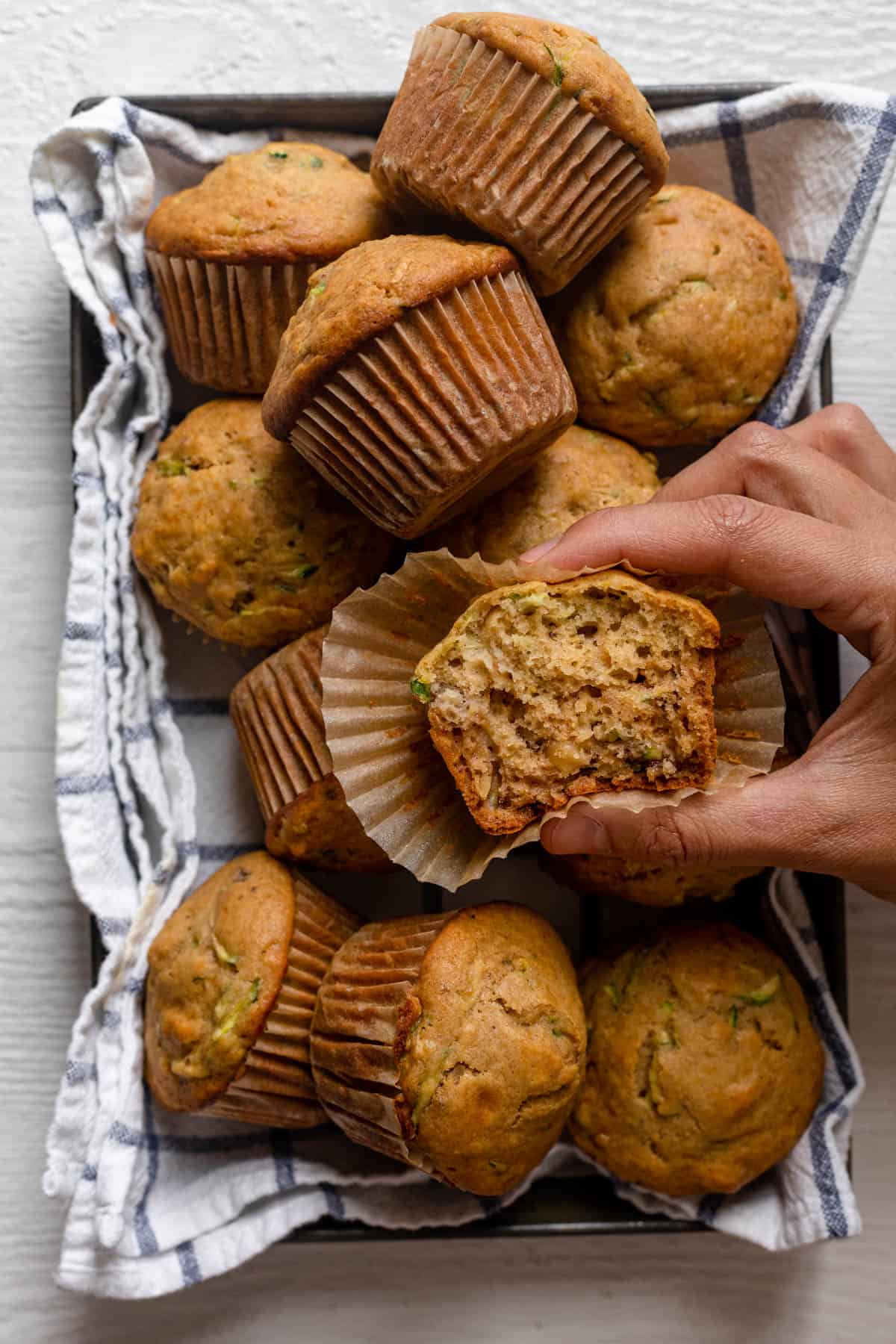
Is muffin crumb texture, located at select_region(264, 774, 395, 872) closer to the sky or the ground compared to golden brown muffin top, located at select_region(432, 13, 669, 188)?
closer to the ground

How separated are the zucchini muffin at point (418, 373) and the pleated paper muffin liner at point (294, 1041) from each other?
0.84 m

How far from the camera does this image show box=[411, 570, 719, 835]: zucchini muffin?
1881 mm

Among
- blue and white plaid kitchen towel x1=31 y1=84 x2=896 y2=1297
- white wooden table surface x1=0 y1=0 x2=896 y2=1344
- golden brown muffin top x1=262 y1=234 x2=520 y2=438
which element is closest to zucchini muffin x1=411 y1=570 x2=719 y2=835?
golden brown muffin top x1=262 y1=234 x2=520 y2=438

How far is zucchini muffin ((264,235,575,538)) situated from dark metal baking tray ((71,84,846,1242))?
534 millimetres

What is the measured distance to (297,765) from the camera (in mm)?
2275

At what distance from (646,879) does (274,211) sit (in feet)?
4.87

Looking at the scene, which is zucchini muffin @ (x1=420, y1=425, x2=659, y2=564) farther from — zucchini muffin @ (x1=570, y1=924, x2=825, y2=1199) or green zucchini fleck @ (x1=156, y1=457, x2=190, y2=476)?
zucchini muffin @ (x1=570, y1=924, x2=825, y2=1199)

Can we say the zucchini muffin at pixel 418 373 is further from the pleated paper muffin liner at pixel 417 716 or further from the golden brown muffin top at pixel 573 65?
the golden brown muffin top at pixel 573 65

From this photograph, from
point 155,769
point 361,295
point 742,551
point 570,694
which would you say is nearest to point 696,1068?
point 570,694

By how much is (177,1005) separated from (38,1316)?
0.97 metres

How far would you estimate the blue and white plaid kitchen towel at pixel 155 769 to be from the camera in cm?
238

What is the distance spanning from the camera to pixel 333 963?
2281 millimetres

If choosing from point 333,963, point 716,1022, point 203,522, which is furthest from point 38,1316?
point 203,522

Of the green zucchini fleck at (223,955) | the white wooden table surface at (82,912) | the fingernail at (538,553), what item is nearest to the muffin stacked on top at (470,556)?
the green zucchini fleck at (223,955)
